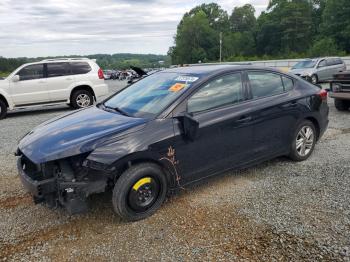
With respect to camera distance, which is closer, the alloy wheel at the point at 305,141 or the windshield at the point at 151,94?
the windshield at the point at 151,94

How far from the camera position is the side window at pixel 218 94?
3777mm

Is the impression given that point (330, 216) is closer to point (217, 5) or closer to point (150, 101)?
point (150, 101)

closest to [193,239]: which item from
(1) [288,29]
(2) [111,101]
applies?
(2) [111,101]

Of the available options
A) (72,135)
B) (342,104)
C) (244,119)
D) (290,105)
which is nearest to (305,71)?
(342,104)

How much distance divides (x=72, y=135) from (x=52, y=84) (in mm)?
8322

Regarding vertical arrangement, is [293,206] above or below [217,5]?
below

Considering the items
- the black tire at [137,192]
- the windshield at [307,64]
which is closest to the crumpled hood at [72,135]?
the black tire at [137,192]

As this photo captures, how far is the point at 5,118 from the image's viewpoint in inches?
419

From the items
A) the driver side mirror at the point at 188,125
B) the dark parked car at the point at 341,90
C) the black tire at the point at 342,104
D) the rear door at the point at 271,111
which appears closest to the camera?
the driver side mirror at the point at 188,125

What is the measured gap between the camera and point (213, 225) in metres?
3.32

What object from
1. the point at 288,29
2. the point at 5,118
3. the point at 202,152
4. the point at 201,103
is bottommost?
the point at 5,118

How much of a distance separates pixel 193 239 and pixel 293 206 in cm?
129

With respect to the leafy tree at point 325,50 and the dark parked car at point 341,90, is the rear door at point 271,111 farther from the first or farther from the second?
the leafy tree at point 325,50

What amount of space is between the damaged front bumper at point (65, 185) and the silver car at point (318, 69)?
15629 millimetres
